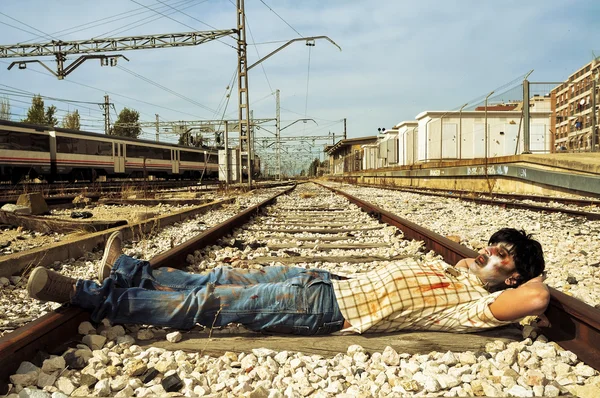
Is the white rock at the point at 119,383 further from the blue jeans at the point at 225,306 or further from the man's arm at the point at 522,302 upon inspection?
the man's arm at the point at 522,302

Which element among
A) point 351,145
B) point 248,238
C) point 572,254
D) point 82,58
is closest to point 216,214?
point 248,238

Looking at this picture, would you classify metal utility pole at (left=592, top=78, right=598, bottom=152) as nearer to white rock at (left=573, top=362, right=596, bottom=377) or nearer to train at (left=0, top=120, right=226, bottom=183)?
white rock at (left=573, top=362, right=596, bottom=377)

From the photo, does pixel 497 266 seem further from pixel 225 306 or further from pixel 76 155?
pixel 76 155

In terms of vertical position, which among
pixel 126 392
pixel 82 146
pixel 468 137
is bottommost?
pixel 126 392

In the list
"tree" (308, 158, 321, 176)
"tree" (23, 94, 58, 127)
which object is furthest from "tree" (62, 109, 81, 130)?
"tree" (308, 158, 321, 176)

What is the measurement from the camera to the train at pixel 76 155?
18750 millimetres

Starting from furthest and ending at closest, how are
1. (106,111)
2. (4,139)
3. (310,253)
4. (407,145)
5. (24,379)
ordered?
(106,111)
(407,145)
(4,139)
(310,253)
(24,379)

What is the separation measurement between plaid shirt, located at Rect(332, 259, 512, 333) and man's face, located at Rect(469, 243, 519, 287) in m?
0.08

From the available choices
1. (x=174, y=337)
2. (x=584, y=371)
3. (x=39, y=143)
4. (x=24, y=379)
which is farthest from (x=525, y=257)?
(x=39, y=143)

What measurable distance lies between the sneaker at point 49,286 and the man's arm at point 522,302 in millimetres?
2004

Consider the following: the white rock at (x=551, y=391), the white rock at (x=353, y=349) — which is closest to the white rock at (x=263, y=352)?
the white rock at (x=353, y=349)

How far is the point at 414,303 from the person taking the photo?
7.32 feet

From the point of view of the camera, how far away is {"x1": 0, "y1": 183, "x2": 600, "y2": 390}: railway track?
1927mm

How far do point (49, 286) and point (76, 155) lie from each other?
2317cm
